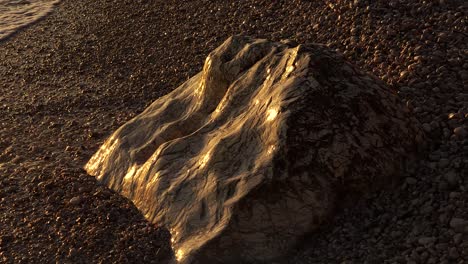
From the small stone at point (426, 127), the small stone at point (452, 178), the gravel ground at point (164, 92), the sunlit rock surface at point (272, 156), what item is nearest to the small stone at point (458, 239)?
the gravel ground at point (164, 92)

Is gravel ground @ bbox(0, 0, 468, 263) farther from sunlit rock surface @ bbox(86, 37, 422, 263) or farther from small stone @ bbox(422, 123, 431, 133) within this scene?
sunlit rock surface @ bbox(86, 37, 422, 263)

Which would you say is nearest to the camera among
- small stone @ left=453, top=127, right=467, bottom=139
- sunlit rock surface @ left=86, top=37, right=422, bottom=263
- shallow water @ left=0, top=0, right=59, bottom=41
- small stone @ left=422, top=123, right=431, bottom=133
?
sunlit rock surface @ left=86, top=37, right=422, bottom=263

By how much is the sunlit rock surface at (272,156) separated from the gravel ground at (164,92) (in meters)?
0.17

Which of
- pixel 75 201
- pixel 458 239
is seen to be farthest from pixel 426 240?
pixel 75 201

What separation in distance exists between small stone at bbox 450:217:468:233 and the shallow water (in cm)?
989

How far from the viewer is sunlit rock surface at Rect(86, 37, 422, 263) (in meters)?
4.46

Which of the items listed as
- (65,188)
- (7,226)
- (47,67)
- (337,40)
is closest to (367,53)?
(337,40)

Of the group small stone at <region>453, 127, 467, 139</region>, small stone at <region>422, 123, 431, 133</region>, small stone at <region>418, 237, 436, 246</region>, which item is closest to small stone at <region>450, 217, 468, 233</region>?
small stone at <region>418, 237, 436, 246</region>

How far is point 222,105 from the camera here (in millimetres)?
5438

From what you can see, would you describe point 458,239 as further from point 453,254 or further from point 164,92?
point 164,92

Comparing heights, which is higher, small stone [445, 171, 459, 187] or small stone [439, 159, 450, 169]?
small stone [439, 159, 450, 169]

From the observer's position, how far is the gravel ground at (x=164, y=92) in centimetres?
446

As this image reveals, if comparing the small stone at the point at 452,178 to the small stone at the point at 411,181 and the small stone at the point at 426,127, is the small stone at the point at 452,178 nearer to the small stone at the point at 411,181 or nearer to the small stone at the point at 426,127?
the small stone at the point at 411,181

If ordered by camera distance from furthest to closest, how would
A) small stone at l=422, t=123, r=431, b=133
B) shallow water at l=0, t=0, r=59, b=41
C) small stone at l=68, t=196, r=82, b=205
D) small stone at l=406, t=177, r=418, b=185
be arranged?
shallow water at l=0, t=0, r=59, b=41 < small stone at l=68, t=196, r=82, b=205 < small stone at l=422, t=123, r=431, b=133 < small stone at l=406, t=177, r=418, b=185
